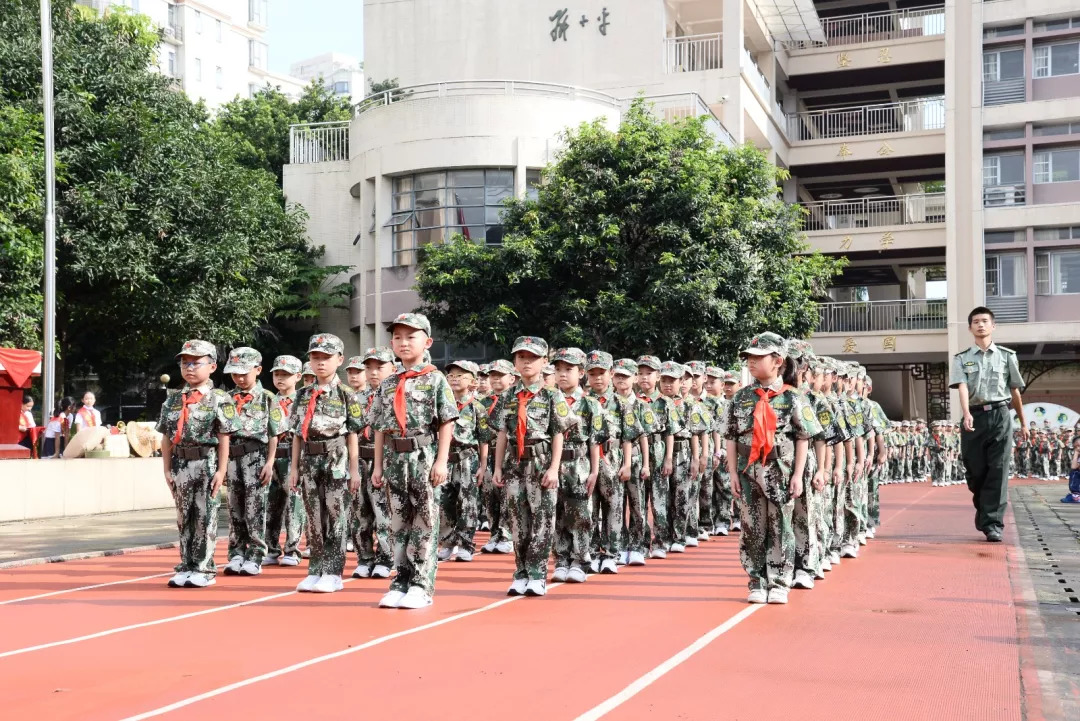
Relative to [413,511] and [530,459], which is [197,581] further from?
[530,459]

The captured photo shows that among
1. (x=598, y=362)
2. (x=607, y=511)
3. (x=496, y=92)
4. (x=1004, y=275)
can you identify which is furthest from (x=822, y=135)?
(x=607, y=511)

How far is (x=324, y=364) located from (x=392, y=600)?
2.23 meters

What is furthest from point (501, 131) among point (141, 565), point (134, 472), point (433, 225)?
point (141, 565)

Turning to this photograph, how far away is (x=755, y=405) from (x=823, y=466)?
988 mm

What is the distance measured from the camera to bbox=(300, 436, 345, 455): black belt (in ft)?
31.7

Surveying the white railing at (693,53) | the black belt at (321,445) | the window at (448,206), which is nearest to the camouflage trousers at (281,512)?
the black belt at (321,445)

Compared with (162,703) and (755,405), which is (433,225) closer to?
(755,405)

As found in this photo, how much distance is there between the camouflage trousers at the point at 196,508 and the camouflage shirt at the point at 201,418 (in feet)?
0.62

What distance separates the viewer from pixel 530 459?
923 cm

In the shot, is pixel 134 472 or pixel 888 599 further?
pixel 134 472

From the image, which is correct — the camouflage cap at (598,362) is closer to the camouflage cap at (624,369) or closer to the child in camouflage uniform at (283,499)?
the camouflage cap at (624,369)

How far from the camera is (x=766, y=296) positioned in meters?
23.2

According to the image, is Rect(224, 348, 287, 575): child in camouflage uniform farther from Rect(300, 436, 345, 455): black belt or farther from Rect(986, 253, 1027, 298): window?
Rect(986, 253, 1027, 298): window

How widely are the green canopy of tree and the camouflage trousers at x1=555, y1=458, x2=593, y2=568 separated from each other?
1515 cm
